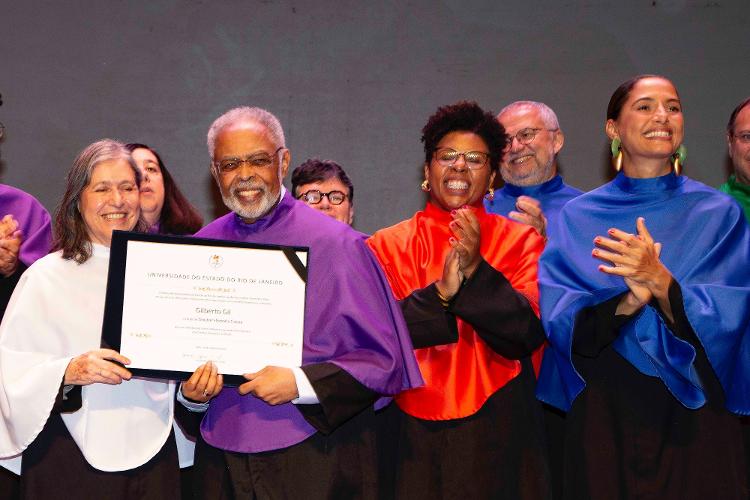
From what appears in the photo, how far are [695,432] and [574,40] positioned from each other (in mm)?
4243

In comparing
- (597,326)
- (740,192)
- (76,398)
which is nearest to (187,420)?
(76,398)

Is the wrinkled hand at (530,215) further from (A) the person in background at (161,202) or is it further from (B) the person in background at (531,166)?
(A) the person in background at (161,202)

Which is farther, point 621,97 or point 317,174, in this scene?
point 317,174

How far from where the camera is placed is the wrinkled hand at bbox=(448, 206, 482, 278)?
3559 millimetres

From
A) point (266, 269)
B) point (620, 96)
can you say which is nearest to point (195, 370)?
point (266, 269)

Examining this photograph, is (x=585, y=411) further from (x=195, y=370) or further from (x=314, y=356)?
(x=195, y=370)

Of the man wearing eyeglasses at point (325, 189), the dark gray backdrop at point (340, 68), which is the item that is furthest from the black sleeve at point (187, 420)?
the dark gray backdrop at point (340, 68)

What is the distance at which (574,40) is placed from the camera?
23.1 feet

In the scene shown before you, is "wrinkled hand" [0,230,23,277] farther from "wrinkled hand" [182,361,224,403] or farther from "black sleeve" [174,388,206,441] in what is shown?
"wrinkled hand" [182,361,224,403]

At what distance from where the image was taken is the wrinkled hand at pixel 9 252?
4.27 m

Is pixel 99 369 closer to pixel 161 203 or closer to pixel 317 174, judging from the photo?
pixel 161 203

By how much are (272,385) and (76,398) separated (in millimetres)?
749

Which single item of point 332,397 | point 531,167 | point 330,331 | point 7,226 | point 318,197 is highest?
point 531,167

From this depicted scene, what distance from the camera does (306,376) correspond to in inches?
128
